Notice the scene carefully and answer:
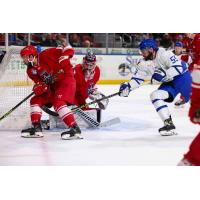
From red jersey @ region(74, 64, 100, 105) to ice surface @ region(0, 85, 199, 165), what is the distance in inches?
12.5

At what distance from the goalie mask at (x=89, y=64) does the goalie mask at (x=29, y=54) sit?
538mm

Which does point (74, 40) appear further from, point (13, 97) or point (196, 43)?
point (13, 97)

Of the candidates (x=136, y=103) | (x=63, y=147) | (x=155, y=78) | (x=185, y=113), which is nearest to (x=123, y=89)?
(x=155, y=78)

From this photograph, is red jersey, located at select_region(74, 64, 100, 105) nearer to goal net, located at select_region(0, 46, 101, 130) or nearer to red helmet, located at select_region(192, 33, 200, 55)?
goal net, located at select_region(0, 46, 101, 130)

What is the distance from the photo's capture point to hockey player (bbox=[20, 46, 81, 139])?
3.58 m

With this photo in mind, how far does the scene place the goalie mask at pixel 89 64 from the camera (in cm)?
400

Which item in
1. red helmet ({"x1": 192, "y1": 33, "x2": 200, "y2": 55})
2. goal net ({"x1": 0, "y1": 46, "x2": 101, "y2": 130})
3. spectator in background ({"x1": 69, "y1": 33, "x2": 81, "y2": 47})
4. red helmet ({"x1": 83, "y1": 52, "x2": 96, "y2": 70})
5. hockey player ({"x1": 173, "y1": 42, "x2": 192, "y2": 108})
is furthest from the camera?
spectator in background ({"x1": 69, "y1": 33, "x2": 81, "y2": 47})

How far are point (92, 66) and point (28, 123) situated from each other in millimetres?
694

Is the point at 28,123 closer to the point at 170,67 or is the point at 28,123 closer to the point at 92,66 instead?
the point at 92,66

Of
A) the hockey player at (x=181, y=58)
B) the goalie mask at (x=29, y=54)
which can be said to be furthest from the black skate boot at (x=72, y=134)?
the hockey player at (x=181, y=58)

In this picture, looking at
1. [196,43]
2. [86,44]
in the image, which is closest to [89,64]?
[196,43]

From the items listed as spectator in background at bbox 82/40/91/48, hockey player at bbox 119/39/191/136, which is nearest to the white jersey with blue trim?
hockey player at bbox 119/39/191/136

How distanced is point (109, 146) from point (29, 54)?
2.79 feet

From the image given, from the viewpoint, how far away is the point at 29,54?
357 cm
